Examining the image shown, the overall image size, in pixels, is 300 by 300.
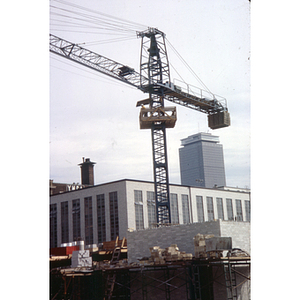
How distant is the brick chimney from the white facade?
9.38 meters

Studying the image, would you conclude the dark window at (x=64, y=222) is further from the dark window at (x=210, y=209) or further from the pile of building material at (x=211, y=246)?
the pile of building material at (x=211, y=246)

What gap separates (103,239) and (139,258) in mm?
19014

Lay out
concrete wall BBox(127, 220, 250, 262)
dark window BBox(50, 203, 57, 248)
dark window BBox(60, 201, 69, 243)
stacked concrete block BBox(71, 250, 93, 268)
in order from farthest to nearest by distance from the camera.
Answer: dark window BBox(50, 203, 57, 248) → dark window BBox(60, 201, 69, 243) → stacked concrete block BBox(71, 250, 93, 268) → concrete wall BBox(127, 220, 250, 262)

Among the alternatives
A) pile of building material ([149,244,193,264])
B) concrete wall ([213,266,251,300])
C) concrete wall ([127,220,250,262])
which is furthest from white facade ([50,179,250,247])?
concrete wall ([213,266,251,300])

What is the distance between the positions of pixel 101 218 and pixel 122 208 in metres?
3.54

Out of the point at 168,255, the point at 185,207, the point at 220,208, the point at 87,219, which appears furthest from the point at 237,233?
the point at 220,208

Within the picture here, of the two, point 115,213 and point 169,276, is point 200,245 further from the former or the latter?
point 115,213

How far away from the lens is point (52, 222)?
50.8m

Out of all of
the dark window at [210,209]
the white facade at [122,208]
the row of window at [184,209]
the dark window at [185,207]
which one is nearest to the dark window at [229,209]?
the row of window at [184,209]

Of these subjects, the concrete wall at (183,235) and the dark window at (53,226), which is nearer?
the concrete wall at (183,235)

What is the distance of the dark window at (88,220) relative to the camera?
46125mm

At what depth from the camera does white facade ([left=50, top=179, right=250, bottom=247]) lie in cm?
4350

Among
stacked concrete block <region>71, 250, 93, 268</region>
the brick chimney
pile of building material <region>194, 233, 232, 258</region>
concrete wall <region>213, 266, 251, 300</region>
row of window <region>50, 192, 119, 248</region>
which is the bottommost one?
concrete wall <region>213, 266, 251, 300</region>

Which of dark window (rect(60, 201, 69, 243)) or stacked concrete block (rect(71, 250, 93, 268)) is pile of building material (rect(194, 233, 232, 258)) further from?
dark window (rect(60, 201, 69, 243))
